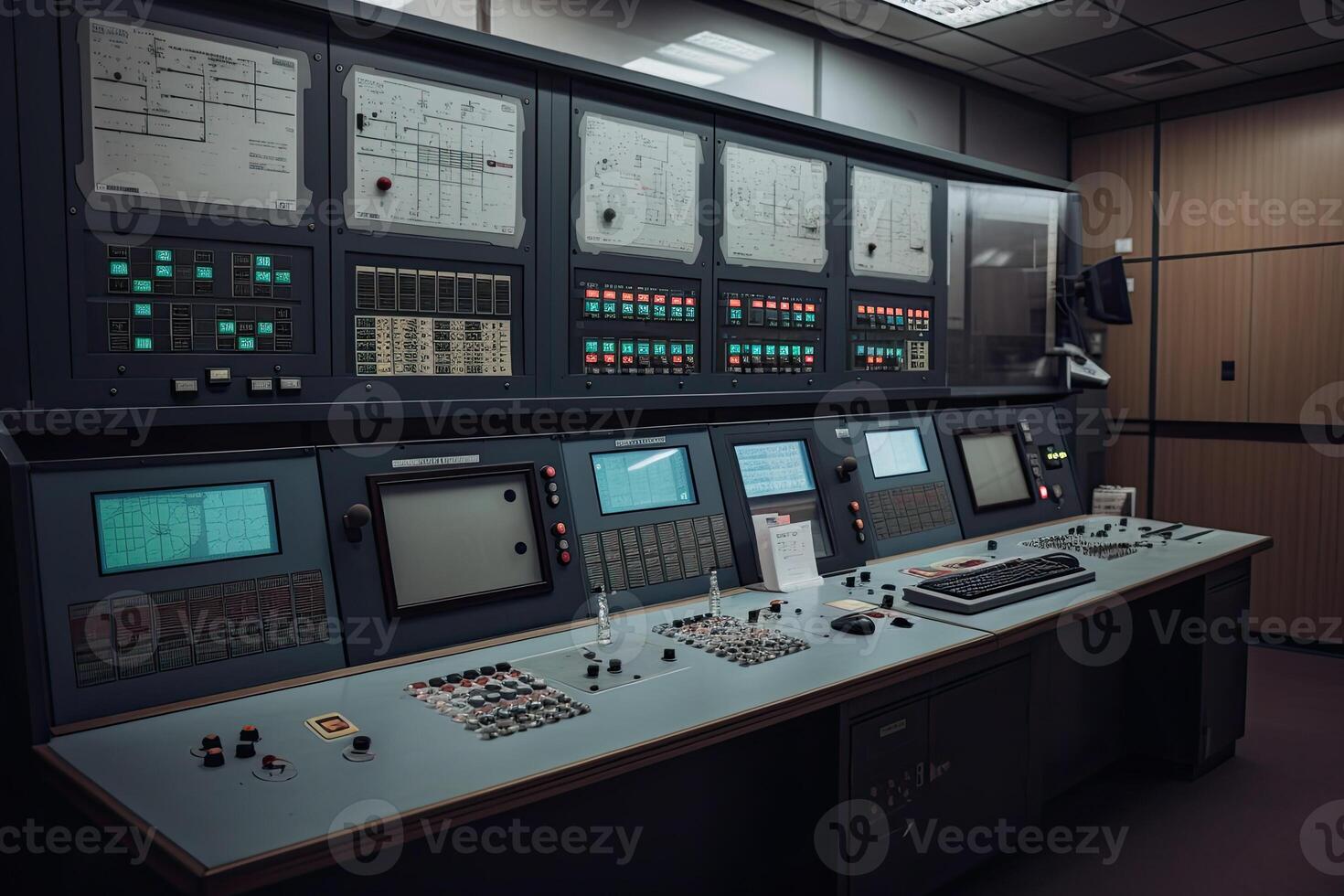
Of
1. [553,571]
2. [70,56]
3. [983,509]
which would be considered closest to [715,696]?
[553,571]

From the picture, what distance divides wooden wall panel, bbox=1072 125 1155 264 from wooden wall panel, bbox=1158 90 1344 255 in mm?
99

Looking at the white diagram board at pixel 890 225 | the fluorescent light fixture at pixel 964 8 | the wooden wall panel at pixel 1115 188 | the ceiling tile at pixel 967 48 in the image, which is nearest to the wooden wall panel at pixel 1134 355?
the wooden wall panel at pixel 1115 188

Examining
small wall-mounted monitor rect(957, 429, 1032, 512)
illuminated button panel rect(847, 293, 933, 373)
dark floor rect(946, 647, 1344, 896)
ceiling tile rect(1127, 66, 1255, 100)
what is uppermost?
ceiling tile rect(1127, 66, 1255, 100)

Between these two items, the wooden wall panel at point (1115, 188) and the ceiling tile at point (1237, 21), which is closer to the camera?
the ceiling tile at point (1237, 21)

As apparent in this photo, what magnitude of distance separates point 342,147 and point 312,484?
68 cm

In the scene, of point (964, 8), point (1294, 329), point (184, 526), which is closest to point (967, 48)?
point (964, 8)

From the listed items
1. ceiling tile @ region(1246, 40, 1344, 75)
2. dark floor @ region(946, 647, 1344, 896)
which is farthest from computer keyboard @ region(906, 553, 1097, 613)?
ceiling tile @ region(1246, 40, 1344, 75)

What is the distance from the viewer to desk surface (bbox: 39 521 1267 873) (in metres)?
1.19

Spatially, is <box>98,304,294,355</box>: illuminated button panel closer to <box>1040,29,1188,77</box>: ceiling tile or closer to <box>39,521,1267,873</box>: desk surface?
<box>39,521,1267,873</box>: desk surface

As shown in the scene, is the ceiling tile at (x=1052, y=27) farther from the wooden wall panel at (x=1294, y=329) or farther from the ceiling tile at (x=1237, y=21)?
the wooden wall panel at (x=1294, y=329)

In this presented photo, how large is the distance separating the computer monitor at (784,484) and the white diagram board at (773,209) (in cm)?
54

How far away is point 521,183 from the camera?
7.09 feet

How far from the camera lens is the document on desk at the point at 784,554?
7.91 feet

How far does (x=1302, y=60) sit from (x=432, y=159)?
171 inches
